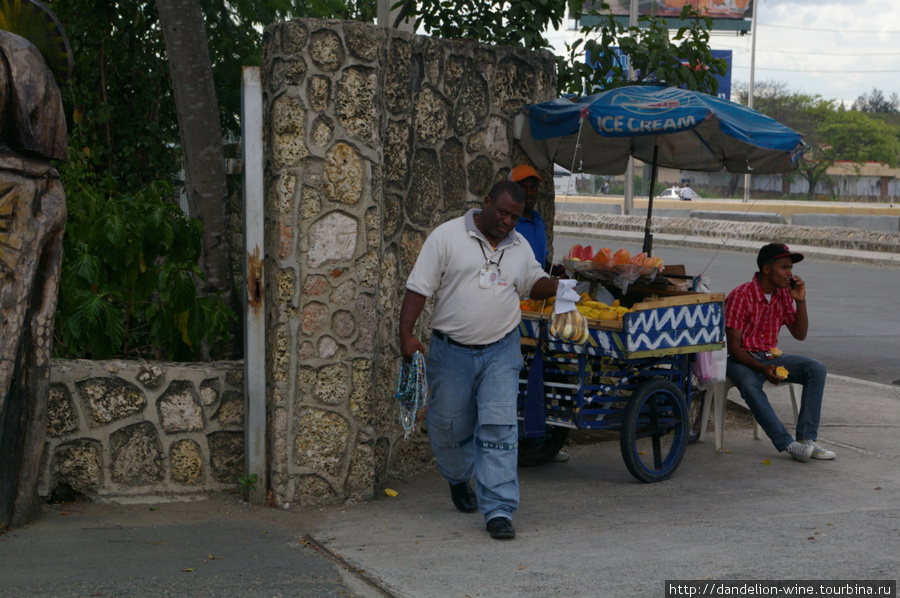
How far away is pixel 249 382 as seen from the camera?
569 centimetres

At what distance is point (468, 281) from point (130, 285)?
224 centimetres

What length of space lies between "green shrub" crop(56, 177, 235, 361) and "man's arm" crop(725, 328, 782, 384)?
3.26 meters

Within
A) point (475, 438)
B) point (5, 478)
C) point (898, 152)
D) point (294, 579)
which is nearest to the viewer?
point (294, 579)

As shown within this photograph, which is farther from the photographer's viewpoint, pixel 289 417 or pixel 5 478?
pixel 289 417

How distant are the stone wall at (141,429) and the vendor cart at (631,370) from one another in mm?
1739

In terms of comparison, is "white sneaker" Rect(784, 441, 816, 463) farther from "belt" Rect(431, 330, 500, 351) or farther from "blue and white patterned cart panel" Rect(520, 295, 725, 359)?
"belt" Rect(431, 330, 500, 351)

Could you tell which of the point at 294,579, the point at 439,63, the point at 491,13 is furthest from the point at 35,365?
the point at 491,13

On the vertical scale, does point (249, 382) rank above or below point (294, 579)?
above

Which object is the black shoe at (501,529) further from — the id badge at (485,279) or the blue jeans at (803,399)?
the blue jeans at (803,399)

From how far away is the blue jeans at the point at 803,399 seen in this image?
6852 millimetres

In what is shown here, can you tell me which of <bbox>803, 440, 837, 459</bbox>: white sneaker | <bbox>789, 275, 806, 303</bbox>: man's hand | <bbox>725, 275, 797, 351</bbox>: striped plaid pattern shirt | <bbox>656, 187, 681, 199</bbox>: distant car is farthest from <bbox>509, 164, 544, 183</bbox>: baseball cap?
<bbox>656, 187, 681, 199</bbox>: distant car

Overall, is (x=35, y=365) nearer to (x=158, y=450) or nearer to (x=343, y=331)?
(x=158, y=450)

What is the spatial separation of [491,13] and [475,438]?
3855 mm

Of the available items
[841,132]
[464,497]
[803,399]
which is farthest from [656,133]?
[841,132]
